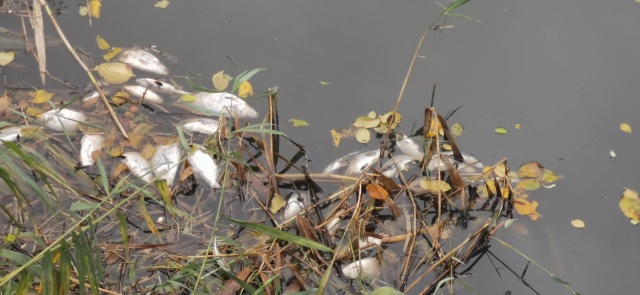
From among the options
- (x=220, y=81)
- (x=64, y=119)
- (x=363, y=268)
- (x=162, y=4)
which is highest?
(x=162, y=4)

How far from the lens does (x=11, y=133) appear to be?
2.15 metres

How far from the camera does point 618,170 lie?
2211 mm

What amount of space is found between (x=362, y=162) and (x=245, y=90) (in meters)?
0.50

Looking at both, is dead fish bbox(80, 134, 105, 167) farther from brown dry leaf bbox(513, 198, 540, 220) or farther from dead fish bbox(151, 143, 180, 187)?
brown dry leaf bbox(513, 198, 540, 220)

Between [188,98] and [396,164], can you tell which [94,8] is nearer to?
[188,98]

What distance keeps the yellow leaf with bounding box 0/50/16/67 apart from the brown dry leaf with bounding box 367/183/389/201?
1.40 meters

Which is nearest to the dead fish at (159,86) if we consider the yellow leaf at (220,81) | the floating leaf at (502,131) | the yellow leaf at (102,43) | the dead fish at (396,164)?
the yellow leaf at (220,81)

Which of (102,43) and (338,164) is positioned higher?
(102,43)

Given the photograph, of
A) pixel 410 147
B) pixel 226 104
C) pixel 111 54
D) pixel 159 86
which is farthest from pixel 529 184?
pixel 111 54

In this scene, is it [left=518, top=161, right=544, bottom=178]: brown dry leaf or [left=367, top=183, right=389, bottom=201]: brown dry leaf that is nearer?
[left=367, top=183, right=389, bottom=201]: brown dry leaf

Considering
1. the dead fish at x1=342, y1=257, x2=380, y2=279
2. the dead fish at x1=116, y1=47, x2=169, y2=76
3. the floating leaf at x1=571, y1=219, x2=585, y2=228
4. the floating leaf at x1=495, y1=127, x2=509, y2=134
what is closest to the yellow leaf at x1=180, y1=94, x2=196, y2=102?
the dead fish at x1=116, y1=47, x2=169, y2=76

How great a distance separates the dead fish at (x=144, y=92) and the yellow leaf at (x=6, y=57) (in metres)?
0.45

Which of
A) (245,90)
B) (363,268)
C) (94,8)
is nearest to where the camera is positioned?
(363,268)

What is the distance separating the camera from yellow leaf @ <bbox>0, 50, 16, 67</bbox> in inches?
94.8
